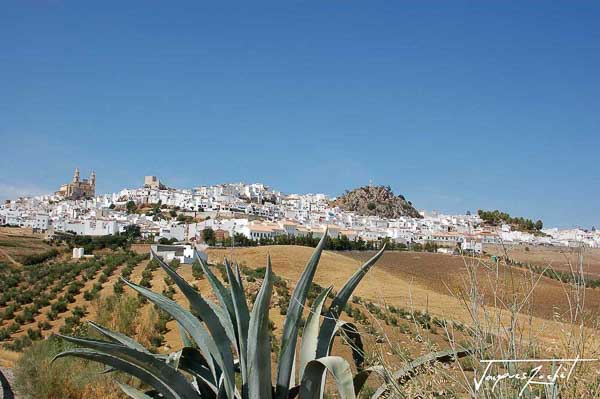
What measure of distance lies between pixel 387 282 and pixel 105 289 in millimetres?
16489

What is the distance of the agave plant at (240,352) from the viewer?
3.16m

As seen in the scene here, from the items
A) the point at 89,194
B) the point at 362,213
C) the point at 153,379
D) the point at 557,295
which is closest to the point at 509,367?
the point at 153,379

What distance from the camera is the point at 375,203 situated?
15062 centimetres

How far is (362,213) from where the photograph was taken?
472 feet

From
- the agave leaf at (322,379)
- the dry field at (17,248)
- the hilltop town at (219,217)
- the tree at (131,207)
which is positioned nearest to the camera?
the agave leaf at (322,379)

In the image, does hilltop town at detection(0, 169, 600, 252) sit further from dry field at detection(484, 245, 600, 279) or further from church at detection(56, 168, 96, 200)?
dry field at detection(484, 245, 600, 279)

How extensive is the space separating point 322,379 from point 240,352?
0.54 m

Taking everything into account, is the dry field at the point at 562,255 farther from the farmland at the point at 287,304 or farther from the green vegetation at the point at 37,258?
the green vegetation at the point at 37,258

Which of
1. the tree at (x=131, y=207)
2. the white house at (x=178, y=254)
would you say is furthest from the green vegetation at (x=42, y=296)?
the tree at (x=131, y=207)

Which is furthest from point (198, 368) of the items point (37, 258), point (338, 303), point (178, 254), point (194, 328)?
point (37, 258)

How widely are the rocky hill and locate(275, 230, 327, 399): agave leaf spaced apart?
141 metres

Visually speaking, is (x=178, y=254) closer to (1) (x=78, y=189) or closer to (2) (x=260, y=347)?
(2) (x=260, y=347)

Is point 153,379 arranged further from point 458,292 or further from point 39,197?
point 39,197

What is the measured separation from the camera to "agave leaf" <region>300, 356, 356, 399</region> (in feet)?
9.71
